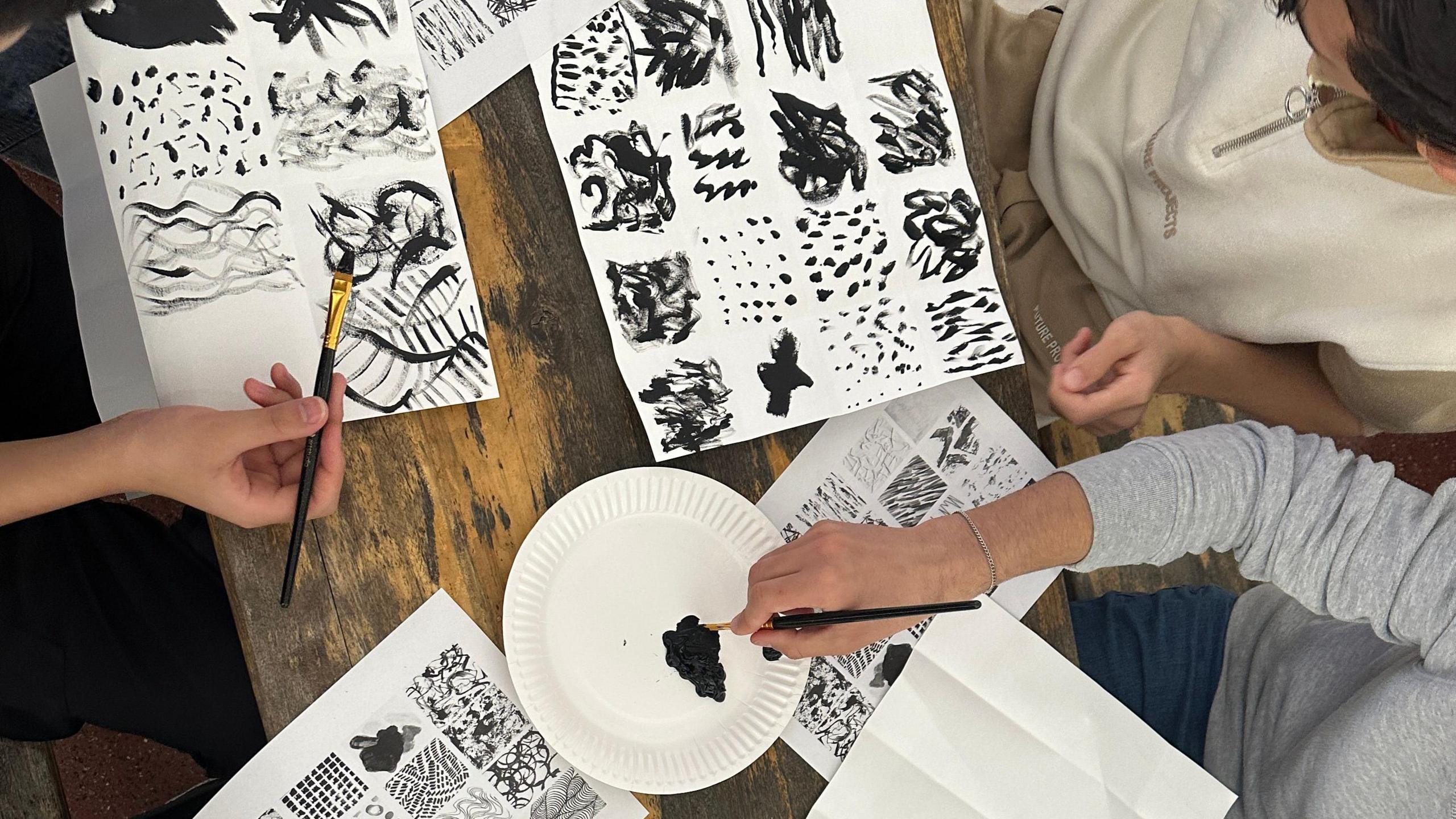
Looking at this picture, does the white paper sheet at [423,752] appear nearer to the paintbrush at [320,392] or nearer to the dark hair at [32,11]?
the paintbrush at [320,392]

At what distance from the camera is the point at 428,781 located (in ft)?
2.13

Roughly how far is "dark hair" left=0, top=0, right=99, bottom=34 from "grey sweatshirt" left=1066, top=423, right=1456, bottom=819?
74cm

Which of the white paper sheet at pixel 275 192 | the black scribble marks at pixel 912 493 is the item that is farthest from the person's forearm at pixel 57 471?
the black scribble marks at pixel 912 493

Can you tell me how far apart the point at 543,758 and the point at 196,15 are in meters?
0.60

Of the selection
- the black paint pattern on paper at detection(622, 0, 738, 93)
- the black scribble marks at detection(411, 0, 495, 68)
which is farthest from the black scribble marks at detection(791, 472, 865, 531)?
the black scribble marks at detection(411, 0, 495, 68)

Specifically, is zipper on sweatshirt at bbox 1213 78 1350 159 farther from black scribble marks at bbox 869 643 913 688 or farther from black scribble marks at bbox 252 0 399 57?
black scribble marks at bbox 252 0 399 57

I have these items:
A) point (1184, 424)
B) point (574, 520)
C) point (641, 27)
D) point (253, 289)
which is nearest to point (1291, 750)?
point (1184, 424)

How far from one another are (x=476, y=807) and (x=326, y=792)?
0.35 feet

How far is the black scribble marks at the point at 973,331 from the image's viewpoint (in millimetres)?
718

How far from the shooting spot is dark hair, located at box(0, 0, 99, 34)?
415mm

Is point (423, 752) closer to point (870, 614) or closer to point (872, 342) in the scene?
point (870, 614)

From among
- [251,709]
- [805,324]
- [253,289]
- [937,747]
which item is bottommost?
[937,747]

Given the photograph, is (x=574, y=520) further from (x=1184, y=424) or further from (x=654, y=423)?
(x=1184, y=424)

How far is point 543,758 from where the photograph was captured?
66cm
